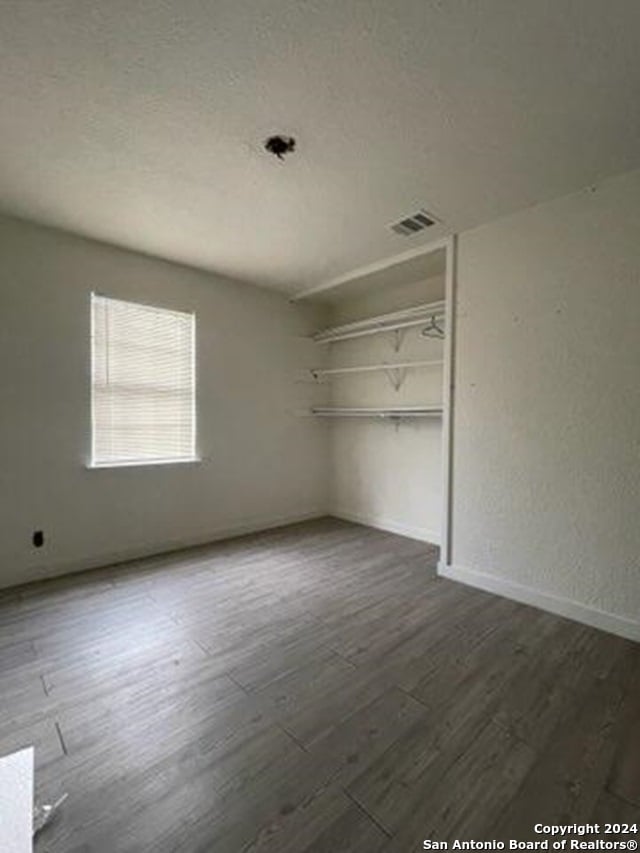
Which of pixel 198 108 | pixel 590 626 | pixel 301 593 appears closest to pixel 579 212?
pixel 198 108

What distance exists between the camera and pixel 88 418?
3.02 metres

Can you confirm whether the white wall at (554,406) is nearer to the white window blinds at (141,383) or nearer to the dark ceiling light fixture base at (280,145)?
the dark ceiling light fixture base at (280,145)

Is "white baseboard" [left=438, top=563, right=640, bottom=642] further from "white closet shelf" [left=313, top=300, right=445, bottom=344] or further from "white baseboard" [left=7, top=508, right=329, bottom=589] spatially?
"white closet shelf" [left=313, top=300, right=445, bottom=344]

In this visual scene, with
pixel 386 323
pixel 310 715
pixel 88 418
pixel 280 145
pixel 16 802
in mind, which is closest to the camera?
pixel 16 802

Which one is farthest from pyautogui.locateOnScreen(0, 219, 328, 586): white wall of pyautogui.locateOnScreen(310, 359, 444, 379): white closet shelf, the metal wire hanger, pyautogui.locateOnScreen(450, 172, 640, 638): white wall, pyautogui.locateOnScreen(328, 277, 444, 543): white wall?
pyautogui.locateOnScreen(450, 172, 640, 638): white wall

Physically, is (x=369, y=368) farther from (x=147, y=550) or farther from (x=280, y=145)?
(x=147, y=550)

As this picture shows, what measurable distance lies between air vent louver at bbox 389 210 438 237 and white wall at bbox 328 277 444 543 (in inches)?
34.3

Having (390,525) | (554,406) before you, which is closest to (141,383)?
(390,525)

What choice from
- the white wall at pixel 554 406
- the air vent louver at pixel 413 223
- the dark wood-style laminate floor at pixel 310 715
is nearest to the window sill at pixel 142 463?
the dark wood-style laminate floor at pixel 310 715

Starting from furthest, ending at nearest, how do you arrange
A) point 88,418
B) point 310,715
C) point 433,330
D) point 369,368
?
point 369,368 → point 433,330 → point 88,418 → point 310,715

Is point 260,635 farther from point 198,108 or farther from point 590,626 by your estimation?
point 198,108

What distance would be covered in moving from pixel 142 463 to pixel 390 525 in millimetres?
2413

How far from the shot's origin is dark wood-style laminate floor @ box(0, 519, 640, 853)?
1.16 m

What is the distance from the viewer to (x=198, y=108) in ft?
5.58
